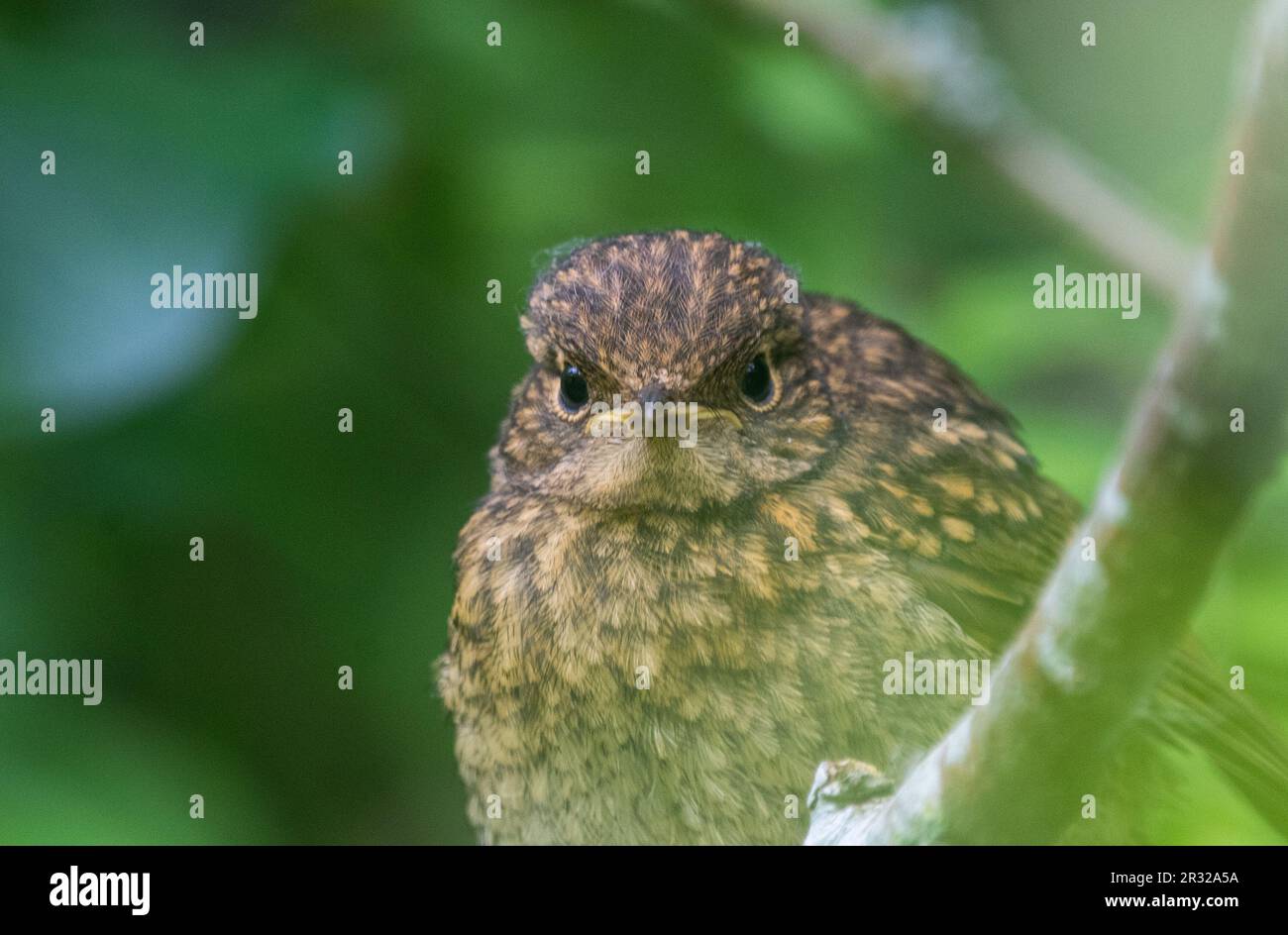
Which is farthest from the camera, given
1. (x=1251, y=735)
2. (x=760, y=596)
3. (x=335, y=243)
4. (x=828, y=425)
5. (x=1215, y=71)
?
(x=1215, y=71)

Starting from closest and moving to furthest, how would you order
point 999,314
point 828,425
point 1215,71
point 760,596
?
point 760,596 < point 828,425 < point 999,314 < point 1215,71

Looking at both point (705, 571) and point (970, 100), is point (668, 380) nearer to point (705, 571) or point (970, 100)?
point (705, 571)

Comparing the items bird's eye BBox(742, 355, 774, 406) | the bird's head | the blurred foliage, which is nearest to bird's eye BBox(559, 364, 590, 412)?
the bird's head

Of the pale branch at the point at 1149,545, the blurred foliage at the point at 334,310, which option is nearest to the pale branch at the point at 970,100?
the blurred foliage at the point at 334,310

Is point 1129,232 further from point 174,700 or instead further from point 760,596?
point 174,700

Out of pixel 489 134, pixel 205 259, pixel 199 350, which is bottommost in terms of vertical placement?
pixel 199 350

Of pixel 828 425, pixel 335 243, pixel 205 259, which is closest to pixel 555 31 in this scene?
pixel 335 243

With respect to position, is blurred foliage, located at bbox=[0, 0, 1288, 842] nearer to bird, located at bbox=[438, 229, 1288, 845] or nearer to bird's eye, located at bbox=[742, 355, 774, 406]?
bird, located at bbox=[438, 229, 1288, 845]

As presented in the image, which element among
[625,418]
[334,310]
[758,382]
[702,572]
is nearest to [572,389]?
[625,418]
